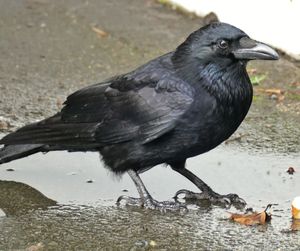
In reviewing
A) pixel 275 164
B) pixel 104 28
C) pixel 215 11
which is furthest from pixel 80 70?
pixel 275 164

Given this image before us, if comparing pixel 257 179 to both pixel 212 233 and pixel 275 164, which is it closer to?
pixel 275 164

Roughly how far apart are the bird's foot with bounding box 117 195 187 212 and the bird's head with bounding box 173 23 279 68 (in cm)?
79

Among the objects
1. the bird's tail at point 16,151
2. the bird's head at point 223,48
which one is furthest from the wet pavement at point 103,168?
the bird's head at point 223,48

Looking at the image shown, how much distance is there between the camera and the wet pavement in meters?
4.57

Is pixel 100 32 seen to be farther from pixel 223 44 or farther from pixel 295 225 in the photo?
pixel 295 225

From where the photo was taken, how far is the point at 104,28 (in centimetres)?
832

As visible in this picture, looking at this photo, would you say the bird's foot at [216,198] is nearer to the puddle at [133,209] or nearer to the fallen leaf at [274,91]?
the puddle at [133,209]

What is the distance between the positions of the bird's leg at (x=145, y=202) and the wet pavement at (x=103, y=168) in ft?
0.18

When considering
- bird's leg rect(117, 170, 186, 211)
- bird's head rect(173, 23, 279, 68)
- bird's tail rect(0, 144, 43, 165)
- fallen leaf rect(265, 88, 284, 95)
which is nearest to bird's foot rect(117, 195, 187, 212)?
bird's leg rect(117, 170, 186, 211)

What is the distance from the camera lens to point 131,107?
5.10 m

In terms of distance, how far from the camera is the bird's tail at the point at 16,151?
5314 millimetres

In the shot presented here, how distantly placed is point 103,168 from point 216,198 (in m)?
0.80

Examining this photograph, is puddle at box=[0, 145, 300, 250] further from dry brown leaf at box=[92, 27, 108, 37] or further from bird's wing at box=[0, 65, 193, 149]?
dry brown leaf at box=[92, 27, 108, 37]

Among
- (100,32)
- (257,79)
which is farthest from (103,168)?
(100,32)
